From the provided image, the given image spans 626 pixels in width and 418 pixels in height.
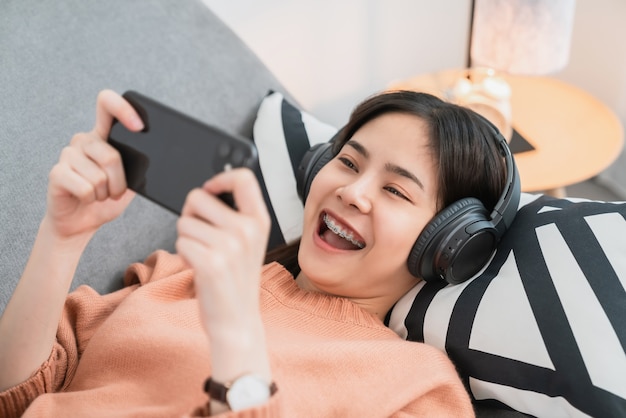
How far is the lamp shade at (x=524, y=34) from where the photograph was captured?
5.14ft

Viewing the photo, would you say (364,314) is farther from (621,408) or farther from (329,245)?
(621,408)

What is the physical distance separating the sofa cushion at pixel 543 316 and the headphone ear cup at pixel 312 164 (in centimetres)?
28

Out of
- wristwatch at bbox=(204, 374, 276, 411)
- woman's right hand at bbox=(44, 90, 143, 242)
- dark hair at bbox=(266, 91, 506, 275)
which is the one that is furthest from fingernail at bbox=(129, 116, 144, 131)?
dark hair at bbox=(266, 91, 506, 275)

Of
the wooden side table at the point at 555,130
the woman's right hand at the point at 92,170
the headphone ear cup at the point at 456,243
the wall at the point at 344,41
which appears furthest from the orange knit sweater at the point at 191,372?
the wall at the point at 344,41

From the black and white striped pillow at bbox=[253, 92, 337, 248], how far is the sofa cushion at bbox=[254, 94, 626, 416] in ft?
1.04

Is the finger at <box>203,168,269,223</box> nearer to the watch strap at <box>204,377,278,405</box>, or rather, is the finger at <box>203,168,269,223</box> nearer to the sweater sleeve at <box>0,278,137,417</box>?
the watch strap at <box>204,377,278,405</box>

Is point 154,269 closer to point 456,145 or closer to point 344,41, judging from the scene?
point 456,145

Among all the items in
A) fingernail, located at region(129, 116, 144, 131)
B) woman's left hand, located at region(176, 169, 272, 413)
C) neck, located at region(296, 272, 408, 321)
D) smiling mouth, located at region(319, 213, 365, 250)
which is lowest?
neck, located at region(296, 272, 408, 321)

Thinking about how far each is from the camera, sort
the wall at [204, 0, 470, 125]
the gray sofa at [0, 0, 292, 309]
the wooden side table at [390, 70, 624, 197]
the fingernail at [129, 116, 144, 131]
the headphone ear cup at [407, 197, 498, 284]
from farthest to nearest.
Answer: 1. the wall at [204, 0, 470, 125]
2. the wooden side table at [390, 70, 624, 197]
3. the gray sofa at [0, 0, 292, 309]
4. the headphone ear cup at [407, 197, 498, 284]
5. the fingernail at [129, 116, 144, 131]

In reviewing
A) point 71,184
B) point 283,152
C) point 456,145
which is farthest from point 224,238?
point 283,152

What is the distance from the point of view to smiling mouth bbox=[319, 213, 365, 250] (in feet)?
3.65

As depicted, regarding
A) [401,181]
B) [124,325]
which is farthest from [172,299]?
[401,181]

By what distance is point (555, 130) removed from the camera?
1.73m

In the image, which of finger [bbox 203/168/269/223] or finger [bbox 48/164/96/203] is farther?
finger [bbox 48/164/96/203]
